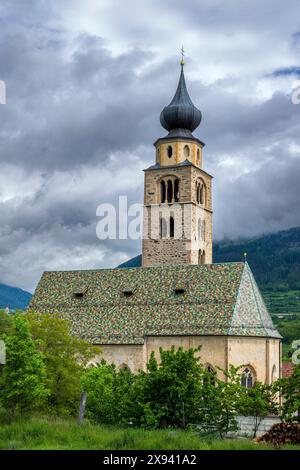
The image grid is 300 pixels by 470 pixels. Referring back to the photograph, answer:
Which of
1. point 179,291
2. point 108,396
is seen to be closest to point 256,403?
point 108,396

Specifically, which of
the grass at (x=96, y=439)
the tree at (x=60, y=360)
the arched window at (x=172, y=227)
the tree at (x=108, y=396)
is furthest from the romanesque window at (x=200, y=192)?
the grass at (x=96, y=439)

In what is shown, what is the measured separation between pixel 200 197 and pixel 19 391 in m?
41.9

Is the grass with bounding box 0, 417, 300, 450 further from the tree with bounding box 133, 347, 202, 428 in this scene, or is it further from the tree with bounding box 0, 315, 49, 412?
the tree with bounding box 0, 315, 49, 412

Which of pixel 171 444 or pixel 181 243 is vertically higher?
pixel 181 243

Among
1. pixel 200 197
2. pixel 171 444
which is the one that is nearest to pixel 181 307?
pixel 200 197

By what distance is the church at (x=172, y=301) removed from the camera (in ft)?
186

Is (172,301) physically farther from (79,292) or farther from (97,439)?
(97,439)

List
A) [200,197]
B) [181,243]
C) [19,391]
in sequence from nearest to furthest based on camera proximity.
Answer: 1. [19,391]
2. [181,243]
3. [200,197]

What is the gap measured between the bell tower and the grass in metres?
38.2

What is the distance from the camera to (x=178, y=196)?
74562mm

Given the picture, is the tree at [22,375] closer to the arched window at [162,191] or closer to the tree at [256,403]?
the tree at [256,403]
